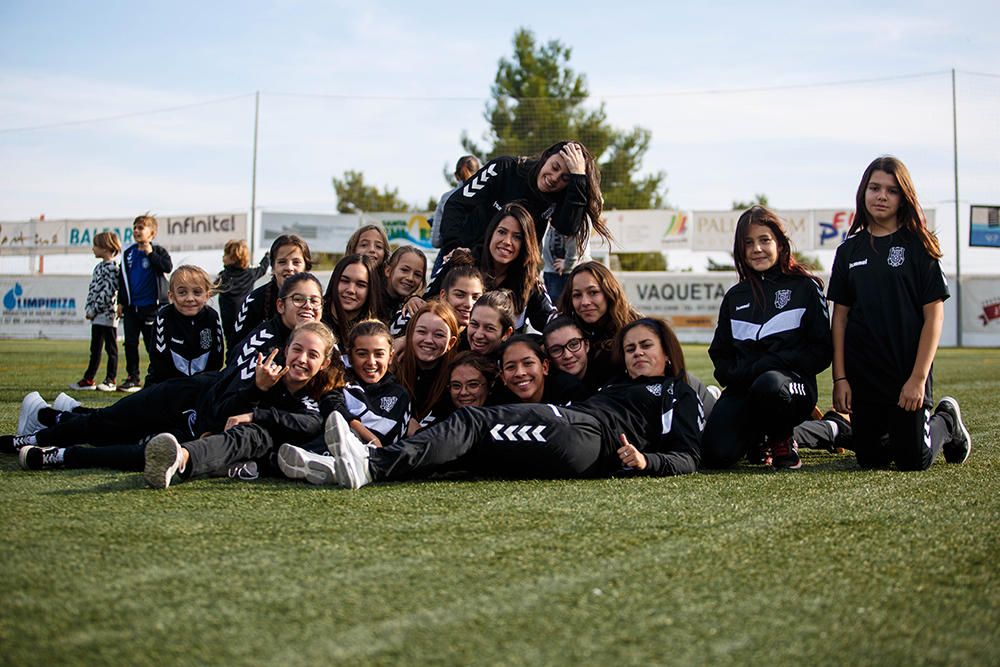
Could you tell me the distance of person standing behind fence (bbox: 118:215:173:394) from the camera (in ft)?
27.1

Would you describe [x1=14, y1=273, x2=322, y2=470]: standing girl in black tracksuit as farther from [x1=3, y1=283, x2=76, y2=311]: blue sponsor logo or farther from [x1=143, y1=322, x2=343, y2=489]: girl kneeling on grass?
[x1=3, y1=283, x2=76, y2=311]: blue sponsor logo

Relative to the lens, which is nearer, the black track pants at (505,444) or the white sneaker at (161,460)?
the white sneaker at (161,460)

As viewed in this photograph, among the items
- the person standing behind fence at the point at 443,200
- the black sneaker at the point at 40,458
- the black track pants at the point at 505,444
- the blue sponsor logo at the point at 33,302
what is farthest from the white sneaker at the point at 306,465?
the blue sponsor logo at the point at 33,302

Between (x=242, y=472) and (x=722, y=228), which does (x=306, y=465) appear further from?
(x=722, y=228)

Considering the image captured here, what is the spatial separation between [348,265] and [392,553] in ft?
8.99

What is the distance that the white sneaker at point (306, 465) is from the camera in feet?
10.8

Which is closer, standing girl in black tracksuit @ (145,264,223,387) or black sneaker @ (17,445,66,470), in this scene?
black sneaker @ (17,445,66,470)

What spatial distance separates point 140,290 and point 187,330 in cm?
347

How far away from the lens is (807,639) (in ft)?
5.49

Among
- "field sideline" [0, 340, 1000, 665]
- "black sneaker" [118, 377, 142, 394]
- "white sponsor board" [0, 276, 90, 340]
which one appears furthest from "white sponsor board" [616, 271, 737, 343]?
"field sideline" [0, 340, 1000, 665]

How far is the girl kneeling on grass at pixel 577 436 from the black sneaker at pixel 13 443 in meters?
1.74

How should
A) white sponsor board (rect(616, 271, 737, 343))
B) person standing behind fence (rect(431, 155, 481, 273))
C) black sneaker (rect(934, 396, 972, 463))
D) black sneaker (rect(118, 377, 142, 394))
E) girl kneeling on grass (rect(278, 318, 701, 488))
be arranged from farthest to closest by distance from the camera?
white sponsor board (rect(616, 271, 737, 343)) → black sneaker (rect(118, 377, 142, 394)) → person standing behind fence (rect(431, 155, 481, 273)) → black sneaker (rect(934, 396, 972, 463)) → girl kneeling on grass (rect(278, 318, 701, 488))

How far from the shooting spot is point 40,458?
3680 millimetres

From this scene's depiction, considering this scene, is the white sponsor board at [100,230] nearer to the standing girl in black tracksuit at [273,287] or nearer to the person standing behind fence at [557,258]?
the person standing behind fence at [557,258]
